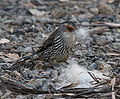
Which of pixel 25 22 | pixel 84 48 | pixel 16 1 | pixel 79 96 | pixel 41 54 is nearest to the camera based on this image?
pixel 79 96

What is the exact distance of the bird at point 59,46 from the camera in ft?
23.4

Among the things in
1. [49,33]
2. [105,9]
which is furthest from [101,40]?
[105,9]

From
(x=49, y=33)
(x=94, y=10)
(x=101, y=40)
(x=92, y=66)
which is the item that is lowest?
(x=92, y=66)

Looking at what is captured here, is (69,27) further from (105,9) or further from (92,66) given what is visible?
(105,9)

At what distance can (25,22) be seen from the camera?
934 centimetres

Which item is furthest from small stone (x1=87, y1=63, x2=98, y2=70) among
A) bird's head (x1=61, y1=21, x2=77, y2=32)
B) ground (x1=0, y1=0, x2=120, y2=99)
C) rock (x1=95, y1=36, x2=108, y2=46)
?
rock (x1=95, y1=36, x2=108, y2=46)

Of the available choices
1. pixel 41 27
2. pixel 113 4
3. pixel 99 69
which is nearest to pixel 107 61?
pixel 99 69

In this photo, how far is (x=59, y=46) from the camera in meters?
7.16

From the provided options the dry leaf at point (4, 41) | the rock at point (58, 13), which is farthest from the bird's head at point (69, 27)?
the rock at point (58, 13)

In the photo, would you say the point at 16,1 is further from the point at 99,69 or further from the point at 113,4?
the point at 99,69

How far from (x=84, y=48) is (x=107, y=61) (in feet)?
2.64

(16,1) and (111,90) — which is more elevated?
(16,1)

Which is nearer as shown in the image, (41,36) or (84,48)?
(84,48)

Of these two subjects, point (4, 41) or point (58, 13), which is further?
point (58, 13)
